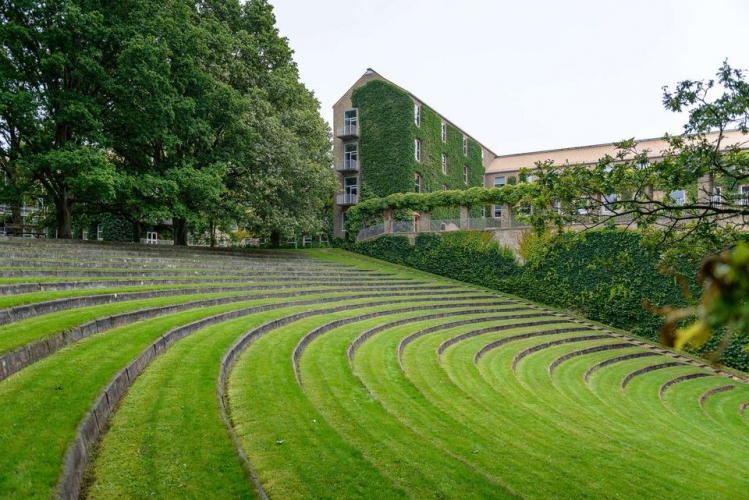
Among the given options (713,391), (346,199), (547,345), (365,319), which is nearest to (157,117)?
(365,319)

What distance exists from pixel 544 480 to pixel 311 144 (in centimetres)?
2573

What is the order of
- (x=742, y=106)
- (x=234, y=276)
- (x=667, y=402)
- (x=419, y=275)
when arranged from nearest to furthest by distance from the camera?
(x=742, y=106) → (x=667, y=402) → (x=234, y=276) → (x=419, y=275)

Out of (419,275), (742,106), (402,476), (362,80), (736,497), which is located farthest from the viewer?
(362,80)

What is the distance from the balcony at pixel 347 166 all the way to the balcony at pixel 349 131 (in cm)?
196

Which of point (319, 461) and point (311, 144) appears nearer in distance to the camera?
point (319, 461)

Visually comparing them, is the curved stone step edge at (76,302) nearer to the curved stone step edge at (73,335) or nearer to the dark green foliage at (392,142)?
the curved stone step edge at (73,335)

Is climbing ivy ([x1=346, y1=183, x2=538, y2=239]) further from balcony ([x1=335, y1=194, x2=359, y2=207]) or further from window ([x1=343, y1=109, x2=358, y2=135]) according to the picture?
window ([x1=343, y1=109, x2=358, y2=135])

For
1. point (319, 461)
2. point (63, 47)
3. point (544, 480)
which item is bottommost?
point (544, 480)

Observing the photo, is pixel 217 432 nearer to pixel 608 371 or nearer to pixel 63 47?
pixel 608 371

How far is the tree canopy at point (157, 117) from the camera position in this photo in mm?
18547

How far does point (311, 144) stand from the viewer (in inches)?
1130

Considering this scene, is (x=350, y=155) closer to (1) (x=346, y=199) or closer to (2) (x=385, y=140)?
(2) (x=385, y=140)

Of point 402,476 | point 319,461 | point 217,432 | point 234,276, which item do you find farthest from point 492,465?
point 234,276

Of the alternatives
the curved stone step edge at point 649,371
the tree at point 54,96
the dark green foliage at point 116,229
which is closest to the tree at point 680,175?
the curved stone step edge at point 649,371
